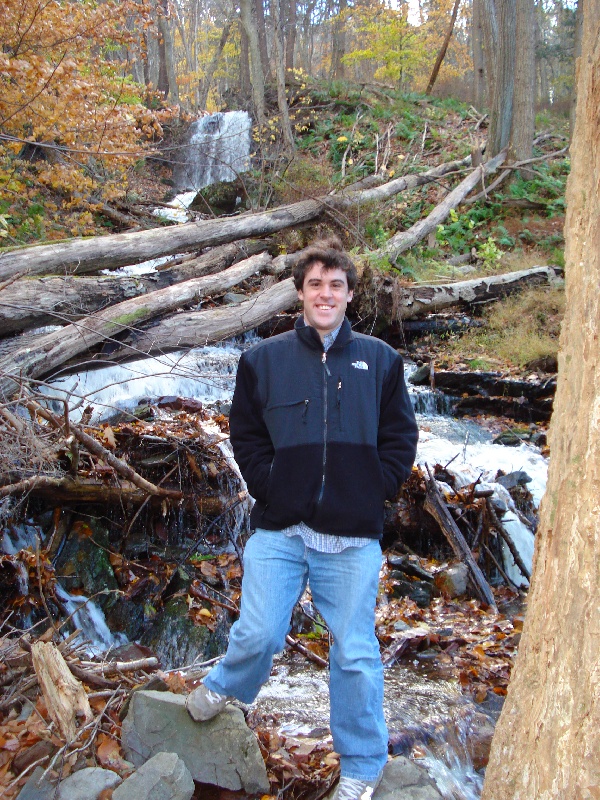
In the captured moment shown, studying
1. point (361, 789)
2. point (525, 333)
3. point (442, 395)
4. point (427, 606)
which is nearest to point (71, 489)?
point (427, 606)

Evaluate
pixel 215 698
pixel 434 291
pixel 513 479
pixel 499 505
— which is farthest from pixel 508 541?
pixel 434 291

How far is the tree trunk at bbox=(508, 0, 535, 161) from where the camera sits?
53.3ft

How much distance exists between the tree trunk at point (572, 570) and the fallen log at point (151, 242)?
6266 mm

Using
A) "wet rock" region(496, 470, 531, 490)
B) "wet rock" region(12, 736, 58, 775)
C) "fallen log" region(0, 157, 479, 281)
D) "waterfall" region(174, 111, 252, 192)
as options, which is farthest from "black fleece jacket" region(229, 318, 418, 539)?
"waterfall" region(174, 111, 252, 192)

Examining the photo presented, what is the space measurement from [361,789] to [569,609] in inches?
60.3

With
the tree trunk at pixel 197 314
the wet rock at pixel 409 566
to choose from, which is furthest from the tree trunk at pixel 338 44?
the wet rock at pixel 409 566

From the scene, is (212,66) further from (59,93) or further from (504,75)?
(59,93)

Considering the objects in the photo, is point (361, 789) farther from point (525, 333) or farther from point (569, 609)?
point (525, 333)

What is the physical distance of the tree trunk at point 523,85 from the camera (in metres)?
16.2

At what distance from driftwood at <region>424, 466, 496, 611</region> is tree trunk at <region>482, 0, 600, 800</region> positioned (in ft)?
13.7

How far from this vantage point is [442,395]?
33.5 ft

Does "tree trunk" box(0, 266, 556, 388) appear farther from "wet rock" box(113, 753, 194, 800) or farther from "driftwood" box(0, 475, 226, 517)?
"wet rock" box(113, 753, 194, 800)

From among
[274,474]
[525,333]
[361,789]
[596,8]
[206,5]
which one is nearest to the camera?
[596,8]

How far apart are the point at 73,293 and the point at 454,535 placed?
5.07 metres
